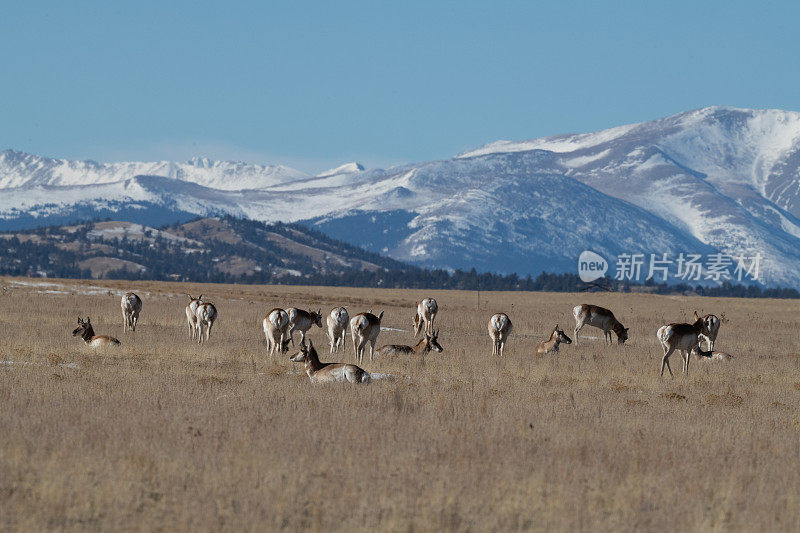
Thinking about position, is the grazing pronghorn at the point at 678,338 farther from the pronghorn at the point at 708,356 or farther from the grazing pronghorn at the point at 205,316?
the grazing pronghorn at the point at 205,316

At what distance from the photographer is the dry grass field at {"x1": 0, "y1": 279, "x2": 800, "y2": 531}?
10.6m

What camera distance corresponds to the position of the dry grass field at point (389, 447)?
10633 mm

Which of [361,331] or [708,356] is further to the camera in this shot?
[708,356]

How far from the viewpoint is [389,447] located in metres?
13.7

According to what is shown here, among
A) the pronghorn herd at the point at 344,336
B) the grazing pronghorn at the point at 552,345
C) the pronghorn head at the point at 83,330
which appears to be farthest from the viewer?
the grazing pronghorn at the point at 552,345

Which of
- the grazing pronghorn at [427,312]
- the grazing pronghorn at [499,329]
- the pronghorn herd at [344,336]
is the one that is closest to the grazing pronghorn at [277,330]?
the pronghorn herd at [344,336]

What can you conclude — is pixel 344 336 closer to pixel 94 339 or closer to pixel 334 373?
pixel 94 339

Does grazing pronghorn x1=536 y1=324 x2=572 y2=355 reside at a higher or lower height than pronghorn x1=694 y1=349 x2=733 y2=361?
lower

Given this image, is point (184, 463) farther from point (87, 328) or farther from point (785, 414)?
point (87, 328)

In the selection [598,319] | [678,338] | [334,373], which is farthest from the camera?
[598,319]

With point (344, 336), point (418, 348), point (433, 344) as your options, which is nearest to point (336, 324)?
point (344, 336)

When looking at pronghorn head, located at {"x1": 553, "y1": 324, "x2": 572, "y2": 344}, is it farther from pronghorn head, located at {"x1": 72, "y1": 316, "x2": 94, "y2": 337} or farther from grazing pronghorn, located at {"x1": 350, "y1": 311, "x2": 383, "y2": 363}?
pronghorn head, located at {"x1": 72, "y1": 316, "x2": 94, "y2": 337}

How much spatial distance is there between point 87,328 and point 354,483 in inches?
828

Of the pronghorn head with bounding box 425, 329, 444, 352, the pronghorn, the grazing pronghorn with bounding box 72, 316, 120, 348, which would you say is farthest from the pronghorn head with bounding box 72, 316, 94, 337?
the pronghorn
